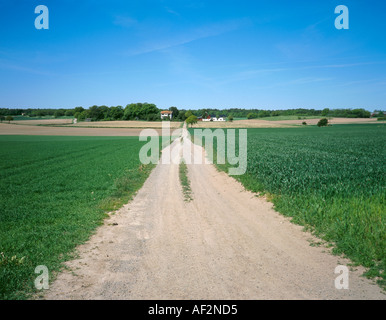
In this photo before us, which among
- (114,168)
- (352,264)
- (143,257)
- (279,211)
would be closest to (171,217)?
(143,257)

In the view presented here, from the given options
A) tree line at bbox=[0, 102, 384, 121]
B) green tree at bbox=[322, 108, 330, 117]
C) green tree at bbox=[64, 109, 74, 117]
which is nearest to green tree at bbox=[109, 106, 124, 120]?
tree line at bbox=[0, 102, 384, 121]

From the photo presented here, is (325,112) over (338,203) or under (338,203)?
over

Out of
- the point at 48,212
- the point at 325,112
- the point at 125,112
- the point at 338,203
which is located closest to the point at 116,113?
the point at 125,112

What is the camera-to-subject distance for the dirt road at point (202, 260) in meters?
5.07

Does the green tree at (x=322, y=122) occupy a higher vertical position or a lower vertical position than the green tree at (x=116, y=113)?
lower

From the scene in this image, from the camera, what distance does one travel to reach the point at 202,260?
643 centimetres

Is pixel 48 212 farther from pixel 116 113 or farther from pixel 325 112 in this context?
pixel 325 112

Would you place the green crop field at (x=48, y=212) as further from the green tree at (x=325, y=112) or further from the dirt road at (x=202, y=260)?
the green tree at (x=325, y=112)

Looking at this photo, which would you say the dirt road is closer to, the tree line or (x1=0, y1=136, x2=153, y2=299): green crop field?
(x1=0, y1=136, x2=153, y2=299): green crop field

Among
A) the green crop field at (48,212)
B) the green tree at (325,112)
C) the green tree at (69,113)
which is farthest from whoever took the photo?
the green tree at (69,113)

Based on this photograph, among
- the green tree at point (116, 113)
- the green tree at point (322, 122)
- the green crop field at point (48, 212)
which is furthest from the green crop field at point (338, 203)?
the green tree at point (116, 113)

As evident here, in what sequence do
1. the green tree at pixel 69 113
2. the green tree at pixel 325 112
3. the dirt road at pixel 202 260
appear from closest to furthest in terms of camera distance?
the dirt road at pixel 202 260 → the green tree at pixel 325 112 → the green tree at pixel 69 113
